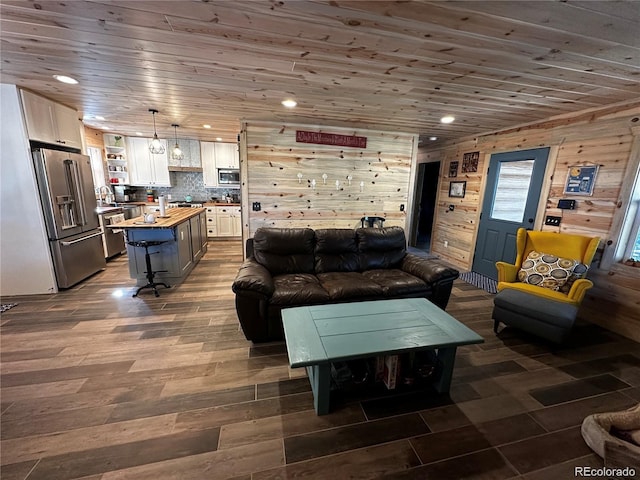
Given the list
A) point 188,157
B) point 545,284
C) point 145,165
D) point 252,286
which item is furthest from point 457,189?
point 145,165

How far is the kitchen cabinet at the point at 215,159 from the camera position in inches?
254

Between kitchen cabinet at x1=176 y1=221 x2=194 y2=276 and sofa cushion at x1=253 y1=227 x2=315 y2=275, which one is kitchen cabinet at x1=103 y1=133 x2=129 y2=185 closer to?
kitchen cabinet at x1=176 y1=221 x2=194 y2=276

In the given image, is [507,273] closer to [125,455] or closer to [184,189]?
[125,455]

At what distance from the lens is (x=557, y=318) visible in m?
2.35

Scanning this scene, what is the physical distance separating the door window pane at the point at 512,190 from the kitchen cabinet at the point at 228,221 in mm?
5556

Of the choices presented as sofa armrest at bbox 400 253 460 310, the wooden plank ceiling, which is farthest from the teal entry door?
sofa armrest at bbox 400 253 460 310

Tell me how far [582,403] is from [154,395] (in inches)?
121

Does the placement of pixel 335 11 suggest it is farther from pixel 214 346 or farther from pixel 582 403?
pixel 582 403

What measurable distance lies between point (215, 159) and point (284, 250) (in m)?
4.59

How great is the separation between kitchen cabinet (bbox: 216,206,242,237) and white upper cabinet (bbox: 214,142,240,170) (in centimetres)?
110

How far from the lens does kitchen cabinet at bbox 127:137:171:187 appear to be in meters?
6.14

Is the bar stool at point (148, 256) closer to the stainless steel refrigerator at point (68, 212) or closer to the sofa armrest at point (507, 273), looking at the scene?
the stainless steel refrigerator at point (68, 212)

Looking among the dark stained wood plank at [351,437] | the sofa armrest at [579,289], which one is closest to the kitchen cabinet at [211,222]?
the dark stained wood plank at [351,437]

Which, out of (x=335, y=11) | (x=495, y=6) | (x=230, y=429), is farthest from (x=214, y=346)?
(x=495, y=6)
